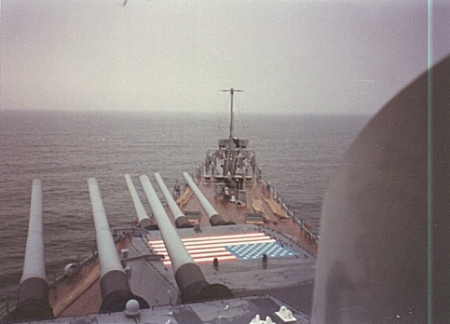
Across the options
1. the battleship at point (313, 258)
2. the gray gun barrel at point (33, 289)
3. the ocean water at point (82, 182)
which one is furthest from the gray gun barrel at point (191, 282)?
the ocean water at point (82, 182)

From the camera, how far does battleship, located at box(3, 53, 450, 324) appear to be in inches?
40.3

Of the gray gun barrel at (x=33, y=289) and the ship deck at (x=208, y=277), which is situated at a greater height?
the gray gun barrel at (x=33, y=289)

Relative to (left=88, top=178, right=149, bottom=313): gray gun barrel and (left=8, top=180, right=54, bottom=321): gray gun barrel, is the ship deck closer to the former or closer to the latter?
(left=88, top=178, right=149, bottom=313): gray gun barrel

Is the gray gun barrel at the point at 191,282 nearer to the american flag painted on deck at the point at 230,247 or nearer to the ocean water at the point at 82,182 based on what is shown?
the american flag painted on deck at the point at 230,247

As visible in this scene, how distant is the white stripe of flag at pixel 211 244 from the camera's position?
7332mm

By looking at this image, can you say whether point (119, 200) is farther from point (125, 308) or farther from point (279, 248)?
point (125, 308)

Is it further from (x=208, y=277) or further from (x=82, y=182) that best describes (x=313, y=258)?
(x=82, y=182)

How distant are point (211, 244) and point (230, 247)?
0.46 m

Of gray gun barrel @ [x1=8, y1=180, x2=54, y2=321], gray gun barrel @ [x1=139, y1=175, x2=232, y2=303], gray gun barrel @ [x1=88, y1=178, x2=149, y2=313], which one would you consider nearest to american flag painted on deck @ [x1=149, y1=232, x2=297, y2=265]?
gray gun barrel @ [x1=88, y1=178, x2=149, y2=313]

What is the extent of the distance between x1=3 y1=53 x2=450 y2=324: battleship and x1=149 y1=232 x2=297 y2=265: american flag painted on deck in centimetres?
4

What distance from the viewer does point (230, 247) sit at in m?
7.93

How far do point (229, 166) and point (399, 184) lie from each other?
17.4m

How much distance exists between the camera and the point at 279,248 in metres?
7.91

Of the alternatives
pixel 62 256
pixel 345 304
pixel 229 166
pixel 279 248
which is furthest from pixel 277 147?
pixel 345 304
